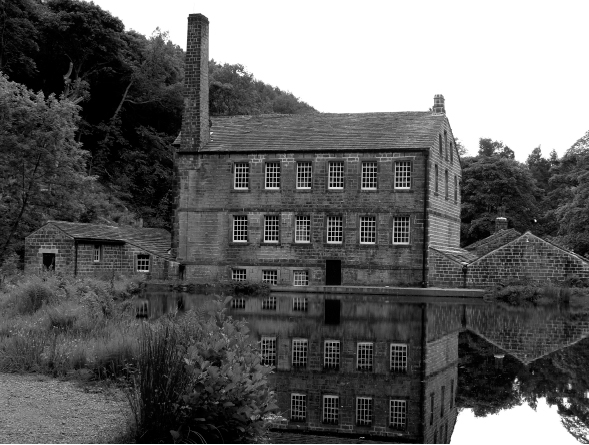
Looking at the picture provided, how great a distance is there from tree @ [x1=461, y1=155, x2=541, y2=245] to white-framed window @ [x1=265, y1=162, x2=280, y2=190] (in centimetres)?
2726

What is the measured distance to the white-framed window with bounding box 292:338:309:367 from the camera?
45.0ft

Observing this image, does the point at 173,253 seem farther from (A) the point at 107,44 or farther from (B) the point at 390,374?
(B) the point at 390,374

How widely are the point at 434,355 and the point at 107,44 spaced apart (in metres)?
47.6

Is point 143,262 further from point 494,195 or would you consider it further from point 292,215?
point 494,195

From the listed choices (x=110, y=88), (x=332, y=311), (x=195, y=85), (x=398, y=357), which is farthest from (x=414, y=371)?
(x=110, y=88)

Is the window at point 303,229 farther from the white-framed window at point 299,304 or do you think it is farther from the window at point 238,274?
the white-framed window at point 299,304

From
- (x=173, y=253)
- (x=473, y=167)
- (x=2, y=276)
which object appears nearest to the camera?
(x=2, y=276)

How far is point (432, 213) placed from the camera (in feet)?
125

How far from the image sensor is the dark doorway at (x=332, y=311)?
21891 millimetres

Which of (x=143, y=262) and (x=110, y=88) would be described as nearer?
(x=143, y=262)

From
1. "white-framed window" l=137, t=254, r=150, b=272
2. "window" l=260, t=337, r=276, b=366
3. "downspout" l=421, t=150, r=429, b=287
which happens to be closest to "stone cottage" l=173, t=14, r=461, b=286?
"downspout" l=421, t=150, r=429, b=287

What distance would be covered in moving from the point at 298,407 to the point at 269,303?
18347 mm

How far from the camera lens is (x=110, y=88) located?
59.8 meters

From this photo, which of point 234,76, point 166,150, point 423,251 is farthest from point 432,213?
point 234,76
